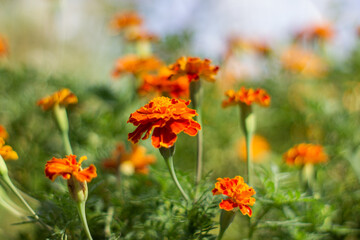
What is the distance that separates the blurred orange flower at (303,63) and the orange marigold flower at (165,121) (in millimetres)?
1320

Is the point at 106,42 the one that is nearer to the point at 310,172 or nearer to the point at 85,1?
the point at 85,1

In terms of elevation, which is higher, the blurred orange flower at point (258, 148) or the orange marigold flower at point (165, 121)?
the blurred orange flower at point (258, 148)

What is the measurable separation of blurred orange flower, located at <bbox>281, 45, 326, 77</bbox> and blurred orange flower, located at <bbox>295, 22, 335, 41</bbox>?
10 cm

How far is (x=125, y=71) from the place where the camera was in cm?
113

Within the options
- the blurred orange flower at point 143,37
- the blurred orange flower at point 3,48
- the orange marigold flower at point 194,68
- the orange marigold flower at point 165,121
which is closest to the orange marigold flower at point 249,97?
the orange marigold flower at point 194,68

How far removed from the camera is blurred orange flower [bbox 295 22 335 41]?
1758 mm

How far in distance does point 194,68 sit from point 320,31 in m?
1.27

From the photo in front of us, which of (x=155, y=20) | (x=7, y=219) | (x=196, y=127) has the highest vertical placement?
(x=155, y=20)

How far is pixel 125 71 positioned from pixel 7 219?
67cm

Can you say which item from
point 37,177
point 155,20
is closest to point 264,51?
point 155,20

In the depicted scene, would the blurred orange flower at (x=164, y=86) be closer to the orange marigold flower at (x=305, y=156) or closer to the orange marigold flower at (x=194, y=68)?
the orange marigold flower at (x=194, y=68)

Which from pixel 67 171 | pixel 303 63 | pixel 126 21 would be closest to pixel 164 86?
pixel 67 171

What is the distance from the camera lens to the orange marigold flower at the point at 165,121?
0.59 meters

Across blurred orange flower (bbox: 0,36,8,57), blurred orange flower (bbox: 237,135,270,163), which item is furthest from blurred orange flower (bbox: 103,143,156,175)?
blurred orange flower (bbox: 0,36,8,57)
